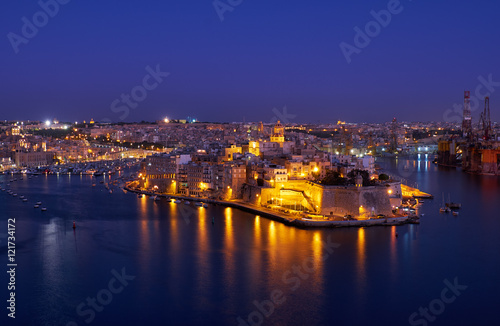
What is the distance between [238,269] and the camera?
645cm

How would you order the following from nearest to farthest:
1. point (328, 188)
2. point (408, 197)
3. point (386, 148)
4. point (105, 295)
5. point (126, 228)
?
point (105, 295) < point (126, 228) < point (328, 188) < point (408, 197) < point (386, 148)

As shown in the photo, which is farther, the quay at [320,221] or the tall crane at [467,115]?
the tall crane at [467,115]

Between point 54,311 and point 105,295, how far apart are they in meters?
0.58

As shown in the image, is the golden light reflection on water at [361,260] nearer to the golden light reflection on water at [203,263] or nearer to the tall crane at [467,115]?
the golden light reflection on water at [203,263]

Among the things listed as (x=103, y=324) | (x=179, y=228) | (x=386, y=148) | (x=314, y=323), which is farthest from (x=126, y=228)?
(x=386, y=148)

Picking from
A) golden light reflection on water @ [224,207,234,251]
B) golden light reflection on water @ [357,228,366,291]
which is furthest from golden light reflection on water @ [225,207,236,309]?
golden light reflection on water @ [357,228,366,291]

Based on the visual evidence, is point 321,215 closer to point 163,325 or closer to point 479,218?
point 479,218

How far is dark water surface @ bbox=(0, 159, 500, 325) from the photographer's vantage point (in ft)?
17.2

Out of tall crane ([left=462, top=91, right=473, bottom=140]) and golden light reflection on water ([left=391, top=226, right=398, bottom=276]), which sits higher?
tall crane ([left=462, top=91, right=473, bottom=140])

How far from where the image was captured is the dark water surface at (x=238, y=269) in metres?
5.25

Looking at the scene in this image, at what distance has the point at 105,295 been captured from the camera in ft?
18.5

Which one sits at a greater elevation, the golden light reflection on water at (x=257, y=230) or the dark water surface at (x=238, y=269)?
the golden light reflection on water at (x=257, y=230)

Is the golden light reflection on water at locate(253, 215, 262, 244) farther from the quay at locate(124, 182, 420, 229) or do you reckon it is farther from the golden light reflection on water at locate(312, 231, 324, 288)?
the golden light reflection on water at locate(312, 231, 324, 288)

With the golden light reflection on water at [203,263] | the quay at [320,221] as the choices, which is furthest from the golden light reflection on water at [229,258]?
the quay at [320,221]
